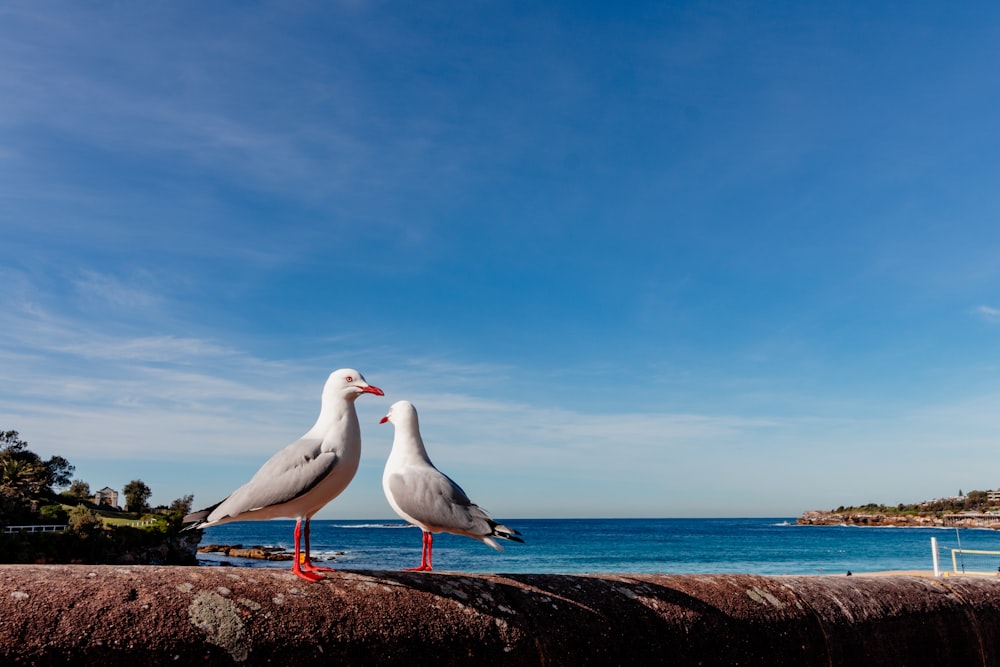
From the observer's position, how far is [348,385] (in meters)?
3.22

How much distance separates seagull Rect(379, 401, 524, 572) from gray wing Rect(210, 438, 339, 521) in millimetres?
1031

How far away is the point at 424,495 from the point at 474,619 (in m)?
1.87

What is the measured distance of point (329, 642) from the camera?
6.47 ft

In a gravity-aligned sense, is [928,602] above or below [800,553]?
above

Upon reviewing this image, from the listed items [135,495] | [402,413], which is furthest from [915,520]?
[402,413]

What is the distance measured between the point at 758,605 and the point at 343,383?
187cm

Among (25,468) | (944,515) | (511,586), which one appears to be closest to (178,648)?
(511,586)

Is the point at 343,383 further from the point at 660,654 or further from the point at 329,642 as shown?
the point at 660,654

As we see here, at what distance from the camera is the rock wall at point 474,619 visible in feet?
5.80

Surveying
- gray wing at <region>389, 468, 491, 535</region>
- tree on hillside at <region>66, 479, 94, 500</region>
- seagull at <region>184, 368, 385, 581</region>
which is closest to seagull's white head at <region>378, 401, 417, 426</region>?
gray wing at <region>389, 468, 491, 535</region>

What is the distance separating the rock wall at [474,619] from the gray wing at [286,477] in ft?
2.31

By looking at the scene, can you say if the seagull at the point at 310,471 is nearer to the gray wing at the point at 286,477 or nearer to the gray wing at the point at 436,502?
the gray wing at the point at 286,477

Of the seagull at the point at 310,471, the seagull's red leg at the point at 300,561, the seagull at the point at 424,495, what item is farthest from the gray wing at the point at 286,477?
the seagull at the point at 424,495

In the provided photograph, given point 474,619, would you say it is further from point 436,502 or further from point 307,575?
point 436,502
